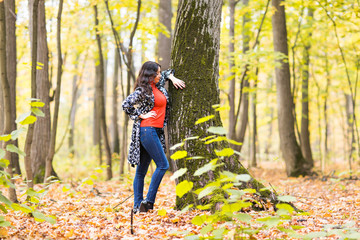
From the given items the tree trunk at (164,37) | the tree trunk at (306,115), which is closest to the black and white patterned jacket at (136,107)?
the tree trunk at (164,37)

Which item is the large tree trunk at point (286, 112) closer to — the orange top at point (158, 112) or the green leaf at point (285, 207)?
the orange top at point (158, 112)

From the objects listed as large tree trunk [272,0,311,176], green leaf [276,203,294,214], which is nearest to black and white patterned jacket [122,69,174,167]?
green leaf [276,203,294,214]

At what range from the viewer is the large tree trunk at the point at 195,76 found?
159 inches

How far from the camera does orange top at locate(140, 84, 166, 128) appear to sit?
4.23 m

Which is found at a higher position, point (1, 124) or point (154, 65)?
point (154, 65)

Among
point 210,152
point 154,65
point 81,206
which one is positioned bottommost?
point 81,206

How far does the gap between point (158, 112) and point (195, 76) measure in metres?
0.68

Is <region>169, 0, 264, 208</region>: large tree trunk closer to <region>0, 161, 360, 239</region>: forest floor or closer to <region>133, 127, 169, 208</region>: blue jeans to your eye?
<region>133, 127, 169, 208</region>: blue jeans

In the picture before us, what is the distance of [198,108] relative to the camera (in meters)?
4.04

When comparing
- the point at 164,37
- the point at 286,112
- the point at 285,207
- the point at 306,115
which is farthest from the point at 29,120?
the point at 306,115

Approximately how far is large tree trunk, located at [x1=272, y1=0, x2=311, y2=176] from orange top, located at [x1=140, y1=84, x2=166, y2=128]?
6.38 metres

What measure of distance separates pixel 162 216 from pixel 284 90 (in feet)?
23.2

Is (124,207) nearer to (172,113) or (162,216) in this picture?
(162,216)

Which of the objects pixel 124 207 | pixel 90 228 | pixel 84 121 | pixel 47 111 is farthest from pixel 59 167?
pixel 84 121
